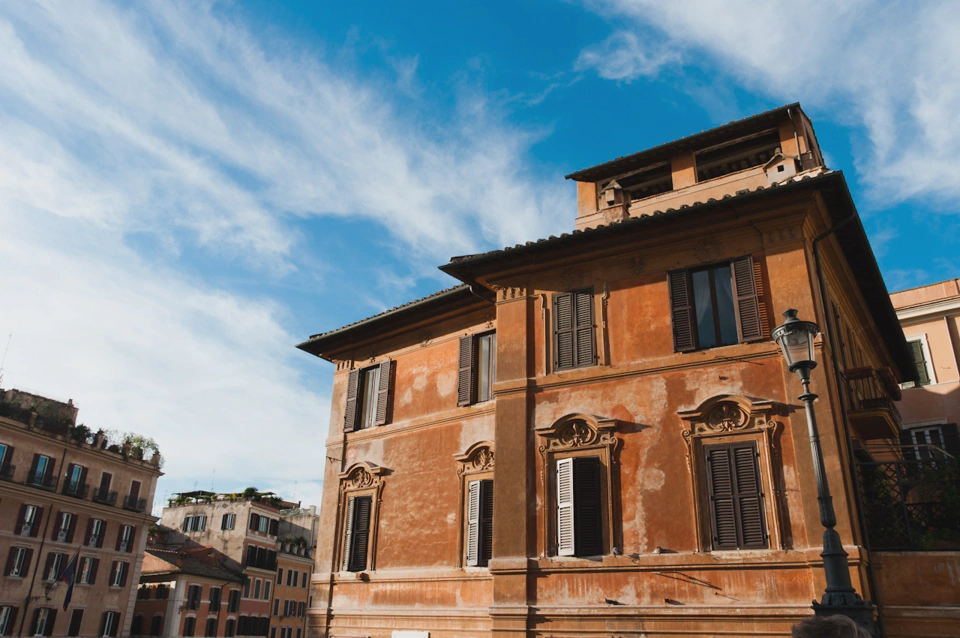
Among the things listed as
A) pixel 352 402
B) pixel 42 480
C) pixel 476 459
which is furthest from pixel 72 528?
pixel 476 459

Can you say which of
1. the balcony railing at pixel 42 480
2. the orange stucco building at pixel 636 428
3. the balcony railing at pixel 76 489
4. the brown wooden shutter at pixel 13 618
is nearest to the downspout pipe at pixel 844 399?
the orange stucco building at pixel 636 428

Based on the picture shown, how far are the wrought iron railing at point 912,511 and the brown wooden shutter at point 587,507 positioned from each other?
4246 mm

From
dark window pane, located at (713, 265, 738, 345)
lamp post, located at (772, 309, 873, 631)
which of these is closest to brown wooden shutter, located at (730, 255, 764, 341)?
dark window pane, located at (713, 265, 738, 345)

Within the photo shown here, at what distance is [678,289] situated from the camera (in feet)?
45.7

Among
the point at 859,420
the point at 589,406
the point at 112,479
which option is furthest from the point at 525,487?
the point at 112,479

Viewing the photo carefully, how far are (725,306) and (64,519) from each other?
44849mm

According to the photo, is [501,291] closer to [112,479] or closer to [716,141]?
[716,141]

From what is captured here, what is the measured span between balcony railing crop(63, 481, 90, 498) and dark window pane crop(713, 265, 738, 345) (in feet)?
146

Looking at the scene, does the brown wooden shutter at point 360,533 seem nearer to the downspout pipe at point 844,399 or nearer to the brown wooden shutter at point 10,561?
the downspout pipe at point 844,399

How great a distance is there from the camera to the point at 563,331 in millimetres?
14859

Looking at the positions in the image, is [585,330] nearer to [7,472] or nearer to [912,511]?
[912,511]

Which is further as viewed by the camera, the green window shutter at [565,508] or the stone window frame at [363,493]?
the stone window frame at [363,493]

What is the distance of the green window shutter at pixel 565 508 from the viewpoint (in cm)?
1305

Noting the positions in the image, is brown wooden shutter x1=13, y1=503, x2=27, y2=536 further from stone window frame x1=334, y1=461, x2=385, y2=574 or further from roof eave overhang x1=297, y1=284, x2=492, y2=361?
stone window frame x1=334, y1=461, x2=385, y2=574
